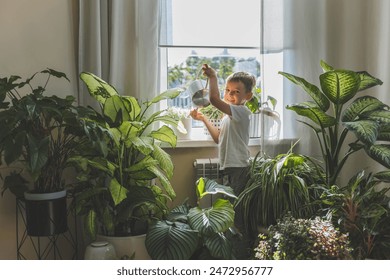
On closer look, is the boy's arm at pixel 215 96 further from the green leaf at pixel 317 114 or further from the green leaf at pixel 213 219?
the green leaf at pixel 213 219

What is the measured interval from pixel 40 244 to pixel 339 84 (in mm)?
2011

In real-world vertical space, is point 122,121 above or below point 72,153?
above

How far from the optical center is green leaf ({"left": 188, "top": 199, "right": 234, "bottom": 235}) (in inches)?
89.5

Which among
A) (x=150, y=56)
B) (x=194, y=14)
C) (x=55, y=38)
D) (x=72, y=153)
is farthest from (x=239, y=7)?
(x=72, y=153)

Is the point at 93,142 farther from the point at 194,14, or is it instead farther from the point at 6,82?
the point at 194,14

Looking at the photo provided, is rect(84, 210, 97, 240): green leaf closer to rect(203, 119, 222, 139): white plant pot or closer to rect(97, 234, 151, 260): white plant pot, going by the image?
rect(97, 234, 151, 260): white plant pot

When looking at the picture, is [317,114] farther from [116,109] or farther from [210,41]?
[116,109]

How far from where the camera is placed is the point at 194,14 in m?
3.06

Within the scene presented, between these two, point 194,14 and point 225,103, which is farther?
point 194,14

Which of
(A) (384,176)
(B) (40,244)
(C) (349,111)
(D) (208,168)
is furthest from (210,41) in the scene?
(B) (40,244)

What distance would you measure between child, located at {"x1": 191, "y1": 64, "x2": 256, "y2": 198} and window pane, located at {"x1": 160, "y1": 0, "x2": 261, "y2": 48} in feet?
1.32

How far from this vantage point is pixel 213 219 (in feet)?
7.61

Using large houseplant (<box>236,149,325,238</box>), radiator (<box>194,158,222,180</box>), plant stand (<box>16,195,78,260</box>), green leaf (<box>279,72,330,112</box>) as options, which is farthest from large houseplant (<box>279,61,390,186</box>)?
plant stand (<box>16,195,78,260</box>)
